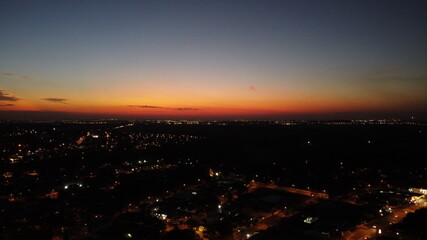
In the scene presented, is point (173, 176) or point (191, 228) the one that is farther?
point (173, 176)

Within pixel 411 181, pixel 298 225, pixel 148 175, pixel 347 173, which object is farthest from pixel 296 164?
pixel 298 225

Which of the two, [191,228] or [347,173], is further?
[347,173]

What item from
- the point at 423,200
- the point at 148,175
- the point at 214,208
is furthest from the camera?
the point at 148,175

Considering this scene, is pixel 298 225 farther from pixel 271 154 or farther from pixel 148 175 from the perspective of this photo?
pixel 271 154

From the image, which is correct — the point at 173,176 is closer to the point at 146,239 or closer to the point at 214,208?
the point at 214,208

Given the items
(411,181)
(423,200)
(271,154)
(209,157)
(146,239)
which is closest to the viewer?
(146,239)

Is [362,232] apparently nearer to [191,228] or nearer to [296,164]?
[191,228]

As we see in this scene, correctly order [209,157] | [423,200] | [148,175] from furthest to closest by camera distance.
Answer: [209,157]
[148,175]
[423,200]

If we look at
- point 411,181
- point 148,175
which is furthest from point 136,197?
point 411,181

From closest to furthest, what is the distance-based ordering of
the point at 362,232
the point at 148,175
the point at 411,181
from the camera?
the point at 362,232 → the point at 411,181 → the point at 148,175
